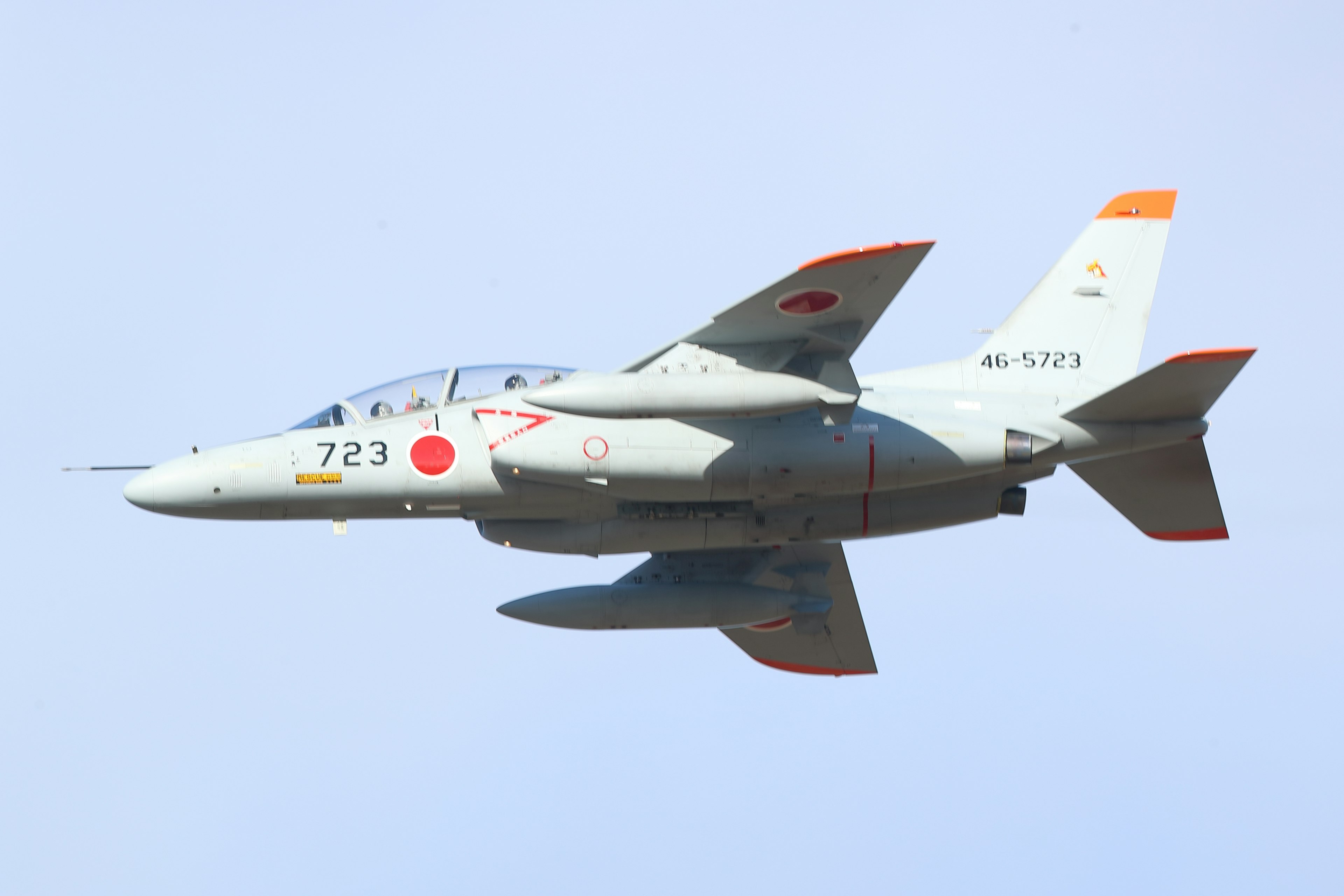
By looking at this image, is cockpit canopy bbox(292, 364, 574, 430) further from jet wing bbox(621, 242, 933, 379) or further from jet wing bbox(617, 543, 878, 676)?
jet wing bbox(617, 543, 878, 676)

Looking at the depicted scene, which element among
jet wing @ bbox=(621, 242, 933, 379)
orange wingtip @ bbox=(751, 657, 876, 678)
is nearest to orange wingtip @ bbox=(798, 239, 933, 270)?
jet wing @ bbox=(621, 242, 933, 379)

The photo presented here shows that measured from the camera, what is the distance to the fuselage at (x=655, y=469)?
19562 mm

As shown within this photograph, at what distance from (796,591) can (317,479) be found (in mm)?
7736

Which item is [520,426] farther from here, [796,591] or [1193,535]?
[1193,535]

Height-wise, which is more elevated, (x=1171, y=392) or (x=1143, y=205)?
(x=1143, y=205)

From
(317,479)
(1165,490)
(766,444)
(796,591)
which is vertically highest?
(317,479)

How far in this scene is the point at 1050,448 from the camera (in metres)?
20.6

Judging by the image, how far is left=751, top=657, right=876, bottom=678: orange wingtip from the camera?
25062 millimetres

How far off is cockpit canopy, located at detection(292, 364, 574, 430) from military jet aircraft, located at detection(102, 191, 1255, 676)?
0.10 feet

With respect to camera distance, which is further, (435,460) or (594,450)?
(435,460)

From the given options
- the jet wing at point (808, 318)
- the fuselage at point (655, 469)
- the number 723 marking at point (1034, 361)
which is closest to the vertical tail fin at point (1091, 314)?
the number 723 marking at point (1034, 361)

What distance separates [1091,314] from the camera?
22516 mm

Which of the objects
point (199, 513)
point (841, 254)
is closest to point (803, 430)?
point (841, 254)

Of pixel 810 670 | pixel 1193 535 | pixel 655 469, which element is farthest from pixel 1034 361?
pixel 810 670
